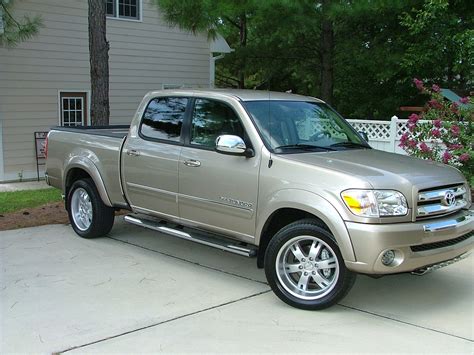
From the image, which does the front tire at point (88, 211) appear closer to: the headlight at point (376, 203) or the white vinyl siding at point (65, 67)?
the headlight at point (376, 203)

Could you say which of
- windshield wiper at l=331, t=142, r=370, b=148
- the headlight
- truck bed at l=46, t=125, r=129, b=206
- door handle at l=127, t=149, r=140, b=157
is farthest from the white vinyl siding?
the headlight

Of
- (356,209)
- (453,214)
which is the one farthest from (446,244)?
(356,209)

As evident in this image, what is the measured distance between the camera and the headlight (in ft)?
14.5

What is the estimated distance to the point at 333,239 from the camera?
460cm

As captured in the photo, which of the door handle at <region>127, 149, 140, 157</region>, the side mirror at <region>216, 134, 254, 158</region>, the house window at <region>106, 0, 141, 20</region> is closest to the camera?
the side mirror at <region>216, 134, 254, 158</region>

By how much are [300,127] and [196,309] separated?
2.08 m

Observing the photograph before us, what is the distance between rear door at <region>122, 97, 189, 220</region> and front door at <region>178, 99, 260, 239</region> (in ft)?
0.55

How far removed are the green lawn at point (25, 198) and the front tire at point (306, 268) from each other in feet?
19.5

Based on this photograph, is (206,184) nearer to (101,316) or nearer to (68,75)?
(101,316)

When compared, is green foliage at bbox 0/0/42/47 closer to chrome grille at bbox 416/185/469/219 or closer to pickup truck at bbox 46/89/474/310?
pickup truck at bbox 46/89/474/310

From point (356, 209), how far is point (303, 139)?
1.26 meters

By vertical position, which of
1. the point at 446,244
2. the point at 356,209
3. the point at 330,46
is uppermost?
the point at 330,46

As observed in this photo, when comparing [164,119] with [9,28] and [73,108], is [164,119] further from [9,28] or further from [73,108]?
[73,108]

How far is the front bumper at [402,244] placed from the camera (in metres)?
4.36
